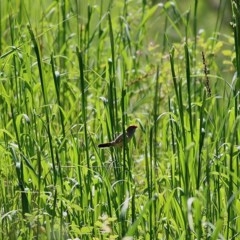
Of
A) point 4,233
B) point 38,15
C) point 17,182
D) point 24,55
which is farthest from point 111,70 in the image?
point 38,15

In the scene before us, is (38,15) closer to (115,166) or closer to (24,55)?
(24,55)

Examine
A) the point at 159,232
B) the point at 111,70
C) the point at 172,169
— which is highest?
the point at 111,70

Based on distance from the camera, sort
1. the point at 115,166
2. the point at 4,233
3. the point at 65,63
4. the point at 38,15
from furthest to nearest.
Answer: the point at 38,15, the point at 65,63, the point at 115,166, the point at 4,233

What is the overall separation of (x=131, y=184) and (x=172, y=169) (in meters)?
0.16

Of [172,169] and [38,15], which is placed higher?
[38,15]

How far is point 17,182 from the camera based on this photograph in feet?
12.3

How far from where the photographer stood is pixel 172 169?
3.60 meters

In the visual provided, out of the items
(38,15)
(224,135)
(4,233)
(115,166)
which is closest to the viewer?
(4,233)

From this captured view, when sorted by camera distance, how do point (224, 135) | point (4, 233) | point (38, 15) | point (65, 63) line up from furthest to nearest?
1. point (38, 15)
2. point (65, 63)
3. point (224, 135)
4. point (4, 233)

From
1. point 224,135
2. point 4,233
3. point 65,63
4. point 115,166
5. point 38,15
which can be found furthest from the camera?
point 38,15

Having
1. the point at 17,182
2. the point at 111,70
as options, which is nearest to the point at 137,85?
the point at 111,70

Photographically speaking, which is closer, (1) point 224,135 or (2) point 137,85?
(1) point 224,135

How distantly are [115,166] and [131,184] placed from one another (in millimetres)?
96

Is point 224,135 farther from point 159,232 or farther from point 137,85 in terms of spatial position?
point 137,85
